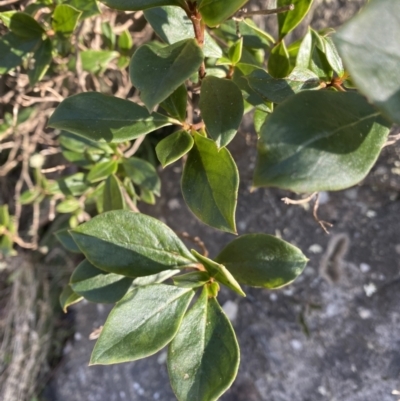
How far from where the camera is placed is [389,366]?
3.63 feet

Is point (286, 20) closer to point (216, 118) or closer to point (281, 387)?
point (216, 118)

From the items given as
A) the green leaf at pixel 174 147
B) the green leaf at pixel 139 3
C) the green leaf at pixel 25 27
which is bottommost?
the green leaf at pixel 174 147

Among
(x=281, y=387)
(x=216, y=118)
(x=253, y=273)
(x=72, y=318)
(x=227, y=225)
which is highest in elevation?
(x=216, y=118)

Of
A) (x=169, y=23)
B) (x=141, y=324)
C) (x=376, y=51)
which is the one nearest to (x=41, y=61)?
(x=169, y=23)

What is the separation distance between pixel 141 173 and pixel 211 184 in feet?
1.42

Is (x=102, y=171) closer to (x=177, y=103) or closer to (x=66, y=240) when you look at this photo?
(x=66, y=240)

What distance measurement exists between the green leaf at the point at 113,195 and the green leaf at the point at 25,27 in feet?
1.11

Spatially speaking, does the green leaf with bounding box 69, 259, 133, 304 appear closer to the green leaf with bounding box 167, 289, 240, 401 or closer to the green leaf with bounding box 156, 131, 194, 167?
the green leaf with bounding box 167, 289, 240, 401

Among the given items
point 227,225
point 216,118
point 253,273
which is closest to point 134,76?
point 216,118

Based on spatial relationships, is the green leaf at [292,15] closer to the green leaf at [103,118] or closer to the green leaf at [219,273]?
the green leaf at [103,118]

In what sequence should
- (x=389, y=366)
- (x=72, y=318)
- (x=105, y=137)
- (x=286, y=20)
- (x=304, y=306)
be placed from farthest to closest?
(x=72, y=318) → (x=304, y=306) → (x=389, y=366) → (x=286, y=20) → (x=105, y=137)

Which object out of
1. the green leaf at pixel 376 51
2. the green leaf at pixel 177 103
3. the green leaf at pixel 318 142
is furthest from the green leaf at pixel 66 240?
the green leaf at pixel 376 51

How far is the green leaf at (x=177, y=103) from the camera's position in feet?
2.28

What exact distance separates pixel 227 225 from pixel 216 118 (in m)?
0.15
